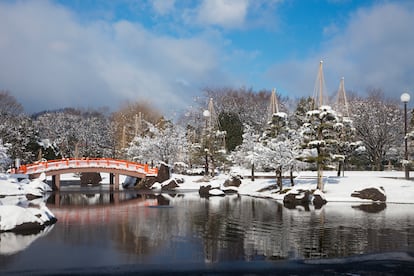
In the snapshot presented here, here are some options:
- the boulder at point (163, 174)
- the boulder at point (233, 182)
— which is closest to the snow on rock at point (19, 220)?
the boulder at point (233, 182)

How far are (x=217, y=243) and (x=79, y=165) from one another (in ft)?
107

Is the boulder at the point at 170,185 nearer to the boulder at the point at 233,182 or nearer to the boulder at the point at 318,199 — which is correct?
the boulder at the point at 233,182

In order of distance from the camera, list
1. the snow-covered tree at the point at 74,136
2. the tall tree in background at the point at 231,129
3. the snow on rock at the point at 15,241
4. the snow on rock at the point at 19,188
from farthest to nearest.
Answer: the snow-covered tree at the point at 74,136, the tall tree in background at the point at 231,129, the snow on rock at the point at 19,188, the snow on rock at the point at 15,241

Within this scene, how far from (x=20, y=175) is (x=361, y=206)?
3180 centimetres

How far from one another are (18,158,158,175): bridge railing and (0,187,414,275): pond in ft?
67.0

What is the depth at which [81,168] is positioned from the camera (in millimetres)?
44188

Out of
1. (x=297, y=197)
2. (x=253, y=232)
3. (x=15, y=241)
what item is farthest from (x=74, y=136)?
(x=253, y=232)

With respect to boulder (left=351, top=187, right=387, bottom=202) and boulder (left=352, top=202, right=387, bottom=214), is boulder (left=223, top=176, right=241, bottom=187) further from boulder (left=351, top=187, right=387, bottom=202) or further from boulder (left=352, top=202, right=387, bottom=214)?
boulder (left=352, top=202, right=387, bottom=214)

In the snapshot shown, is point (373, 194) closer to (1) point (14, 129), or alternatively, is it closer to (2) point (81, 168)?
(2) point (81, 168)

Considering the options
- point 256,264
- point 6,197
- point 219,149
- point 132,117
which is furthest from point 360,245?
point 132,117

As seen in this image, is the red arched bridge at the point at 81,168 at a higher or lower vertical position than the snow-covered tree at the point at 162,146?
lower

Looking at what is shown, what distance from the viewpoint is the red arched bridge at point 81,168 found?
42.8 meters

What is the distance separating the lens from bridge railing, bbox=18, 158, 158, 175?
140 ft

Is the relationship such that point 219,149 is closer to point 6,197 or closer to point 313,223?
point 6,197
